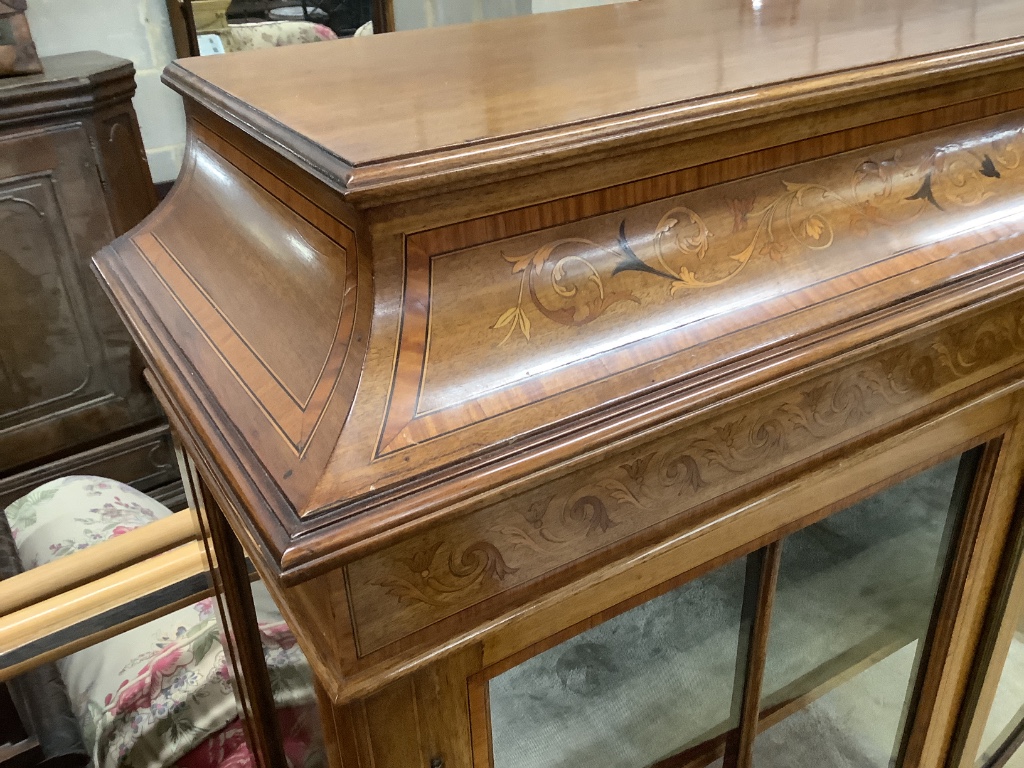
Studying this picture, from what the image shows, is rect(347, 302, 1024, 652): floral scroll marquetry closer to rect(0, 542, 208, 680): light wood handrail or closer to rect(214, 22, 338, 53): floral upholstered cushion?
rect(0, 542, 208, 680): light wood handrail

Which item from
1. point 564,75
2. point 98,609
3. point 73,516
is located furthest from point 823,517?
point 73,516

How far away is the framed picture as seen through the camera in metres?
1.51

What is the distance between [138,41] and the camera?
1.84m

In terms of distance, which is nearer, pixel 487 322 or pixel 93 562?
pixel 487 322

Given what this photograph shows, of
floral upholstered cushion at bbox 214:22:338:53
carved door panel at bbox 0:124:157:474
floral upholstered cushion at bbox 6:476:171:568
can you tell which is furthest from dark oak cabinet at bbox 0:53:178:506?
floral upholstered cushion at bbox 6:476:171:568

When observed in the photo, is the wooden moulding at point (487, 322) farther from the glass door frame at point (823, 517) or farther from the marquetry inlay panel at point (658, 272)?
the glass door frame at point (823, 517)

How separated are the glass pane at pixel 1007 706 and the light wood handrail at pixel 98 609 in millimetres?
890

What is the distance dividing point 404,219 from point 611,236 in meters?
0.13

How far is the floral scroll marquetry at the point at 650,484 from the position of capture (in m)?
0.41

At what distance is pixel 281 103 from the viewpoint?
52 cm

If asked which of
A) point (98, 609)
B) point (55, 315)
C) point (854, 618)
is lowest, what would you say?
point (55, 315)

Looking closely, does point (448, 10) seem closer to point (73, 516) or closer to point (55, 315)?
point (55, 315)

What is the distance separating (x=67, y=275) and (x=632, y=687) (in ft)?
5.06

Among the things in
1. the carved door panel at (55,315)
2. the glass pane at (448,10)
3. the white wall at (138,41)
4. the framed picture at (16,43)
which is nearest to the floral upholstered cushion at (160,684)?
the carved door panel at (55,315)
